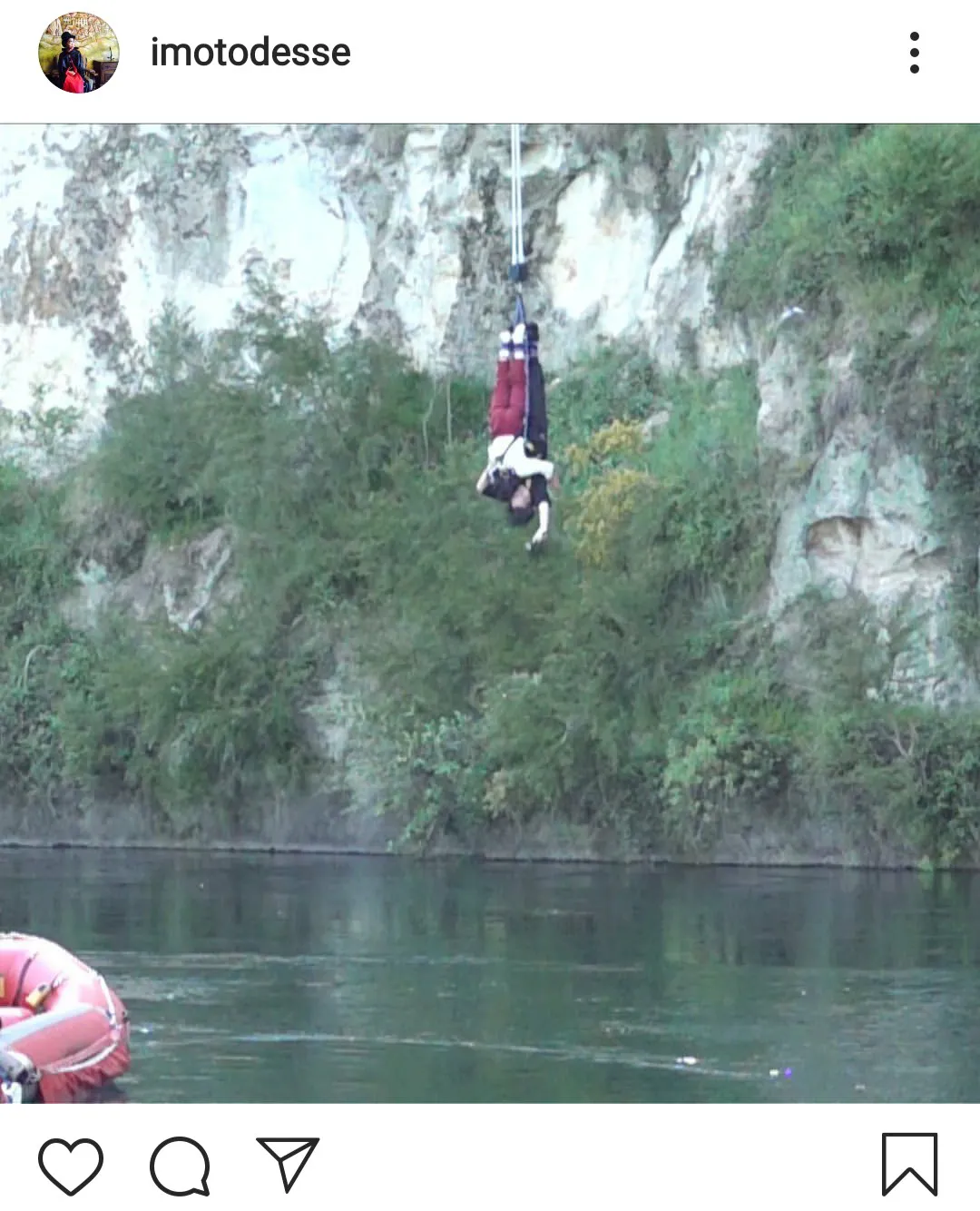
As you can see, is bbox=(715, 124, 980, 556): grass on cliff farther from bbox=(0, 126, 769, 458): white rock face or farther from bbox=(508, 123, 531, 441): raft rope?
bbox=(508, 123, 531, 441): raft rope

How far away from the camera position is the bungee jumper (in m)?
26.2

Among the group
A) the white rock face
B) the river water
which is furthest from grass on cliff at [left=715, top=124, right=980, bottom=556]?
the river water

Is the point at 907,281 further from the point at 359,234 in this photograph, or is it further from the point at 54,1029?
the point at 54,1029

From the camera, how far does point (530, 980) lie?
715 inches

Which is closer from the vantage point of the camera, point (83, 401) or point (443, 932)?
point (443, 932)

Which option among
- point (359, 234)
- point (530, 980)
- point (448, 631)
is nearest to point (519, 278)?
point (530, 980)

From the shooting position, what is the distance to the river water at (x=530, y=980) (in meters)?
13.9

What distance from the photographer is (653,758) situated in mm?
28953

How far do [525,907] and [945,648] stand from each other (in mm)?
6719
